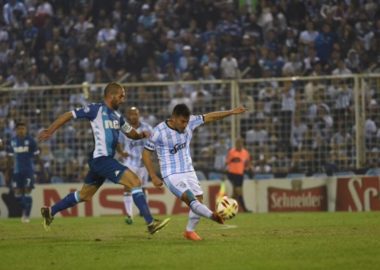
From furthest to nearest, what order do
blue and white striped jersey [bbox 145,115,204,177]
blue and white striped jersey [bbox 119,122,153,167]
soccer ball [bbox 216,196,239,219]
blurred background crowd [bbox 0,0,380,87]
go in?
blurred background crowd [bbox 0,0,380,87] < blue and white striped jersey [bbox 119,122,153,167] < blue and white striped jersey [bbox 145,115,204,177] < soccer ball [bbox 216,196,239,219]

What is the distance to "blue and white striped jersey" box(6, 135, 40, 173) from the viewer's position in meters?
24.9

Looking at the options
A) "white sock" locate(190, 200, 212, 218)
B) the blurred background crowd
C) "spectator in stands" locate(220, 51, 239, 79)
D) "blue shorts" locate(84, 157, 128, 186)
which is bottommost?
"white sock" locate(190, 200, 212, 218)

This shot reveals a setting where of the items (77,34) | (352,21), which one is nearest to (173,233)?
(352,21)

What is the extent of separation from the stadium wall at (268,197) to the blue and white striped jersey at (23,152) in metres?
3.86

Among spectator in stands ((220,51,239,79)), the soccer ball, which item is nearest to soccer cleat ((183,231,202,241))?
the soccer ball

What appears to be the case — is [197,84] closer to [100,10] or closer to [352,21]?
[352,21]

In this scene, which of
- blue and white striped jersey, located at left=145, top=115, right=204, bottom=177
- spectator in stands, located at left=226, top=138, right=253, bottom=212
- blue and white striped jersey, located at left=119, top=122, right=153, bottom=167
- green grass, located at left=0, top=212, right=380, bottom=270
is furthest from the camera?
spectator in stands, located at left=226, top=138, right=253, bottom=212

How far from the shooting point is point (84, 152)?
29.6 metres

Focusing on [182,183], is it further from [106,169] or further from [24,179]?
[24,179]

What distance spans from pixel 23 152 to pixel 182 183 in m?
10.2

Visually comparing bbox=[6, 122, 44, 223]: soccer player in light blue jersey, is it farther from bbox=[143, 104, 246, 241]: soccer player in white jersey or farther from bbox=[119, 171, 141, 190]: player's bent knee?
bbox=[143, 104, 246, 241]: soccer player in white jersey

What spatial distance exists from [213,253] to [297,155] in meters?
15.2

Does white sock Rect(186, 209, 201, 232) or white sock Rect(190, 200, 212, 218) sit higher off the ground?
white sock Rect(190, 200, 212, 218)

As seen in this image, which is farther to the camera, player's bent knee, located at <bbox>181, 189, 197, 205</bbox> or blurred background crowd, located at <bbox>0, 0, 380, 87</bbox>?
blurred background crowd, located at <bbox>0, 0, 380, 87</bbox>
